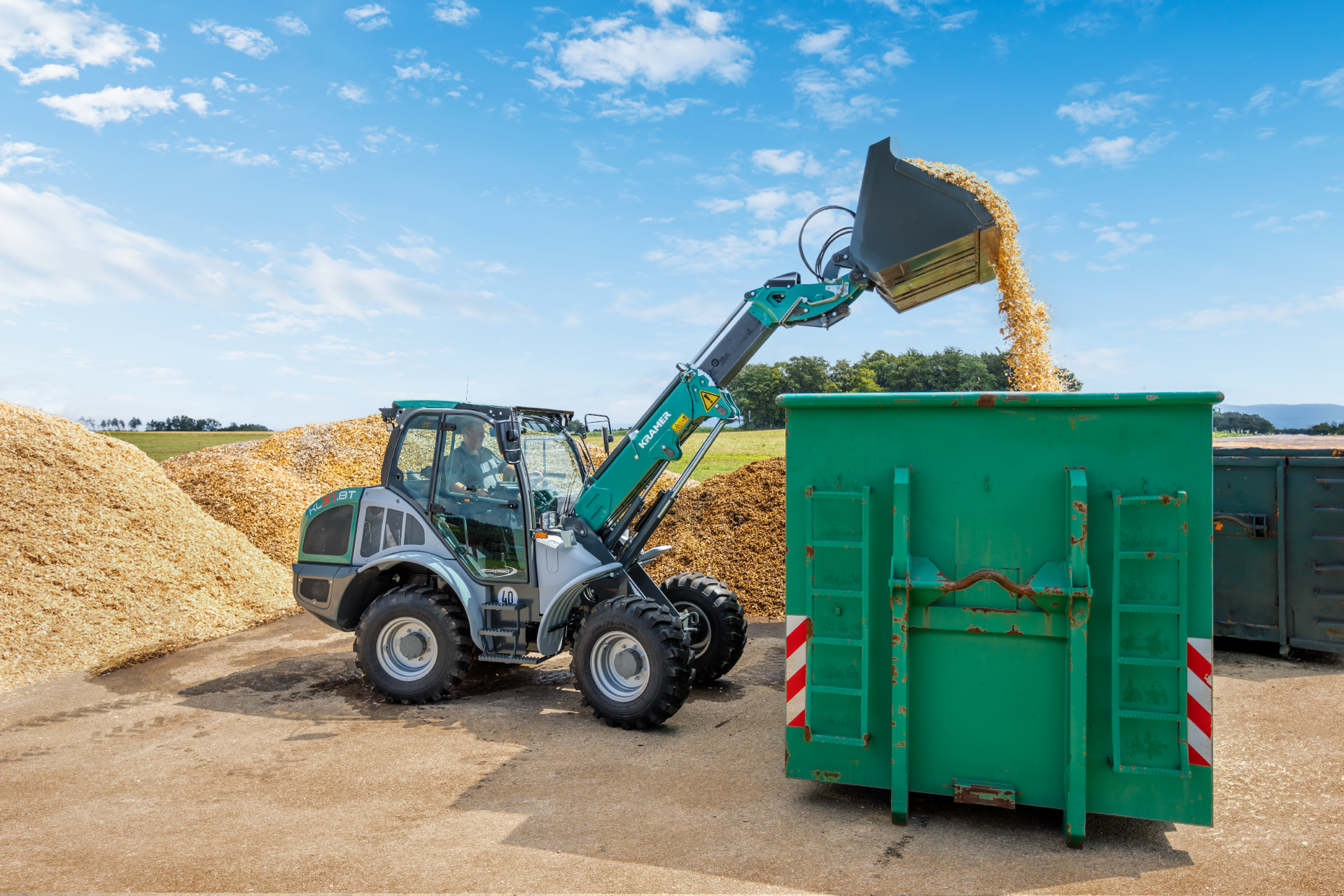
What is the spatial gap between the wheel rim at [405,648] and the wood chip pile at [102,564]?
3611mm

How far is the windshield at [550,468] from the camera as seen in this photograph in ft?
22.4

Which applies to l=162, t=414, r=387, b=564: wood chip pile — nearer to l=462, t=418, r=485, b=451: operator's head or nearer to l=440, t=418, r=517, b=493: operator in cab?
l=440, t=418, r=517, b=493: operator in cab

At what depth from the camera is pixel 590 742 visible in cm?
583

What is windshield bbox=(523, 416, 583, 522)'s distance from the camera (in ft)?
22.4

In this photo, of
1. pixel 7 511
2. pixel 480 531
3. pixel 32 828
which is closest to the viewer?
pixel 32 828

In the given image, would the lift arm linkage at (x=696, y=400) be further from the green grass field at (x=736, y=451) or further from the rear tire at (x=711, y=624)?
the green grass field at (x=736, y=451)

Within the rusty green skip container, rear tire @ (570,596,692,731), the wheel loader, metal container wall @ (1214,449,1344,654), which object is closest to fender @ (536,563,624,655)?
the wheel loader

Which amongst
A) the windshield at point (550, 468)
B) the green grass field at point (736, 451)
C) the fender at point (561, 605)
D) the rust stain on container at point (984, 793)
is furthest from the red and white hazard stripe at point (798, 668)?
the green grass field at point (736, 451)

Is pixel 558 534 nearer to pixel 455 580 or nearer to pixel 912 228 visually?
→ pixel 455 580

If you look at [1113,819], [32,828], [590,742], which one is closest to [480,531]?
[590,742]

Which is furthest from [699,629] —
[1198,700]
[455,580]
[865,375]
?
[865,375]

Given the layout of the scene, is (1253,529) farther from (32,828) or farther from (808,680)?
(32,828)

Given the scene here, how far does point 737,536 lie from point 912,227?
6966mm

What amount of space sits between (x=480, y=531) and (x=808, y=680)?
344 centimetres
